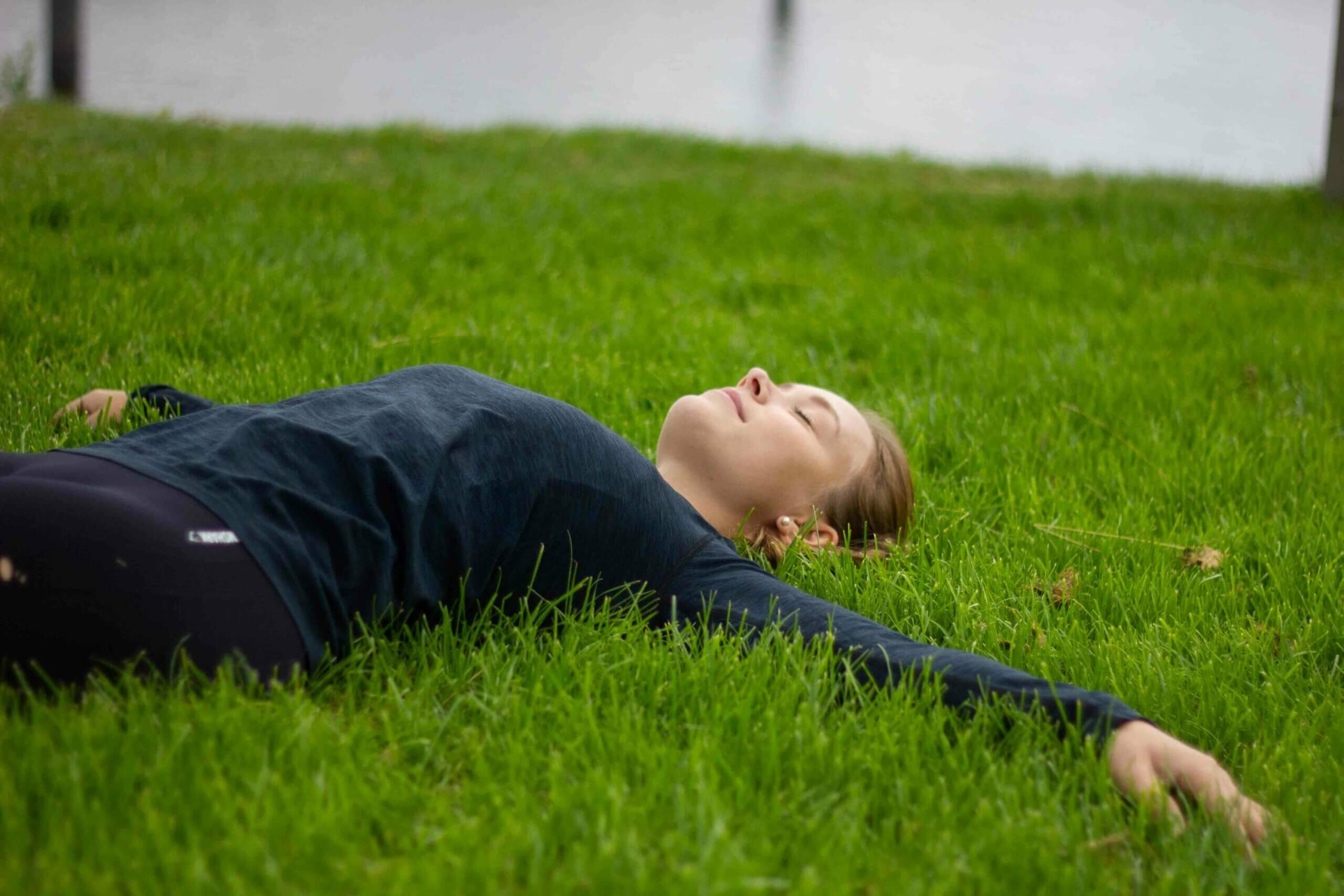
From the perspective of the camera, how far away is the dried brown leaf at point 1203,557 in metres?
2.53

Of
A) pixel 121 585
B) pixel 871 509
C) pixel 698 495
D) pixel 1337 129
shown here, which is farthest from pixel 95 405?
pixel 1337 129

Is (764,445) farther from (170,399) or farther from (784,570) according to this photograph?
(170,399)

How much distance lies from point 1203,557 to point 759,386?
3.96ft

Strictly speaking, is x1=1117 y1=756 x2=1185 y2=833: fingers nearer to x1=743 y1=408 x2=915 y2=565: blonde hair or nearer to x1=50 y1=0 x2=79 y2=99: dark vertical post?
x1=743 y1=408 x2=915 y2=565: blonde hair

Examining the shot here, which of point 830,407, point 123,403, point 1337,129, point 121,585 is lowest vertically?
point 121,585

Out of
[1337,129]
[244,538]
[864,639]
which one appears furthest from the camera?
[1337,129]

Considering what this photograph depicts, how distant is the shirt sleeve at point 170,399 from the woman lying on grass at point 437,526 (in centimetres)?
60

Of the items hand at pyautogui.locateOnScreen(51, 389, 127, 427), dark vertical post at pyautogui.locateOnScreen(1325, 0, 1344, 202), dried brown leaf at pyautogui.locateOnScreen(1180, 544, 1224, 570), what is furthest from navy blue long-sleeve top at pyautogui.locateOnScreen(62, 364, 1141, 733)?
dark vertical post at pyautogui.locateOnScreen(1325, 0, 1344, 202)

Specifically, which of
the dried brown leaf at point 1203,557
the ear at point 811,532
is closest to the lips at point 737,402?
the ear at point 811,532

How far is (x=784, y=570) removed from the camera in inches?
92.7

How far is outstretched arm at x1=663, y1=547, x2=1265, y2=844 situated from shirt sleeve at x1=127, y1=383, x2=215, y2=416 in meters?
1.32

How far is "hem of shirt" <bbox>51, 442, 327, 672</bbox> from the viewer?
1.67 metres

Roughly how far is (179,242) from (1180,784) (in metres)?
4.06

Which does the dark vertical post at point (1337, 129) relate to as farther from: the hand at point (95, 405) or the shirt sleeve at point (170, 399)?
Result: the hand at point (95, 405)
